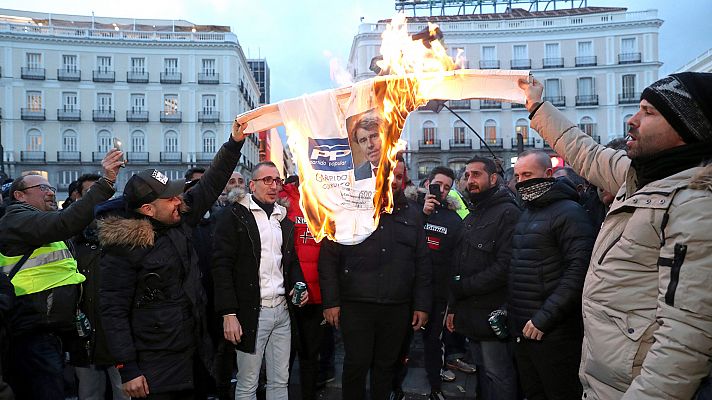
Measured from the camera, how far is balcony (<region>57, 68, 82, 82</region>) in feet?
140

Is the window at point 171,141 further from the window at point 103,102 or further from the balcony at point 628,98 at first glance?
the balcony at point 628,98

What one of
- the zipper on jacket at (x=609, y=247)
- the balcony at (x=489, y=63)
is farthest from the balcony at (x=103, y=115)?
the zipper on jacket at (x=609, y=247)

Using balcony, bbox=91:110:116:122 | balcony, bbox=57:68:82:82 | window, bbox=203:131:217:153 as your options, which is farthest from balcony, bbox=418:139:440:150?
balcony, bbox=57:68:82:82

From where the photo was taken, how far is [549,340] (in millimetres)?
3385

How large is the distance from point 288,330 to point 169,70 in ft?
149

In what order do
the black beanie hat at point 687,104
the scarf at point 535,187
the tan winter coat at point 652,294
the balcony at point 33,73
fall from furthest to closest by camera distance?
the balcony at point 33,73 < the scarf at point 535,187 < the black beanie hat at point 687,104 < the tan winter coat at point 652,294

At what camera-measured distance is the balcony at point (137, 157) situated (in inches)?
1697

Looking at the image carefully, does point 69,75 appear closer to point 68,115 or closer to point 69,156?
point 68,115

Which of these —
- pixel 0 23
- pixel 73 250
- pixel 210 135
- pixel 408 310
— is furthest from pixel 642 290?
pixel 0 23

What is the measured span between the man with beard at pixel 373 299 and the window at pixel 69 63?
47.7 meters

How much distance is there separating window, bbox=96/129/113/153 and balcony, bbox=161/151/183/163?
15.3 feet

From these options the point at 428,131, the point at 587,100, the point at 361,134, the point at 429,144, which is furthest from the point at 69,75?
the point at 361,134

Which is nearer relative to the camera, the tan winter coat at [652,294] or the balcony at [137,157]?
the tan winter coat at [652,294]

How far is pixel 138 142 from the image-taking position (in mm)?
43969
